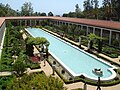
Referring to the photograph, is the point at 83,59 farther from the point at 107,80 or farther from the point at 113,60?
the point at 107,80

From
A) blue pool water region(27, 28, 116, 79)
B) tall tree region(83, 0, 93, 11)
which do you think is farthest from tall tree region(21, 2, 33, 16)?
blue pool water region(27, 28, 116, 79)

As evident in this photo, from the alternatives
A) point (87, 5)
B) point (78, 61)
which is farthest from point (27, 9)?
point (78, 61)

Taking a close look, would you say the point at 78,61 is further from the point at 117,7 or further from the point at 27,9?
the point at 27,9

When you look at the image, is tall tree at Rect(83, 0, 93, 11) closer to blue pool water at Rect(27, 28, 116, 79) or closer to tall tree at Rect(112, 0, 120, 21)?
Result: tall tree at Rect(112, 0, 120, 21)

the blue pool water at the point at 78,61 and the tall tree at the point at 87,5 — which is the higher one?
the tall tree at the point at 87,5

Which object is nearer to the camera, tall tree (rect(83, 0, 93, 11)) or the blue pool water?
the blue pool water

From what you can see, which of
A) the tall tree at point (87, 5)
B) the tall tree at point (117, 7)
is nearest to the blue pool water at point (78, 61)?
the tall tree at point (117, 7)

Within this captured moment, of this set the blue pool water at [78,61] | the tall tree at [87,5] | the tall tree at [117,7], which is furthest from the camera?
the tall tree at [87,5]

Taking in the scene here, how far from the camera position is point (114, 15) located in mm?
48938

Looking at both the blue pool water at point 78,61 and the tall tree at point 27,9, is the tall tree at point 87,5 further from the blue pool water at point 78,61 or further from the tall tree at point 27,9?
the blue pool water at point 78,61

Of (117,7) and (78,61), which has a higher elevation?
(117,7)

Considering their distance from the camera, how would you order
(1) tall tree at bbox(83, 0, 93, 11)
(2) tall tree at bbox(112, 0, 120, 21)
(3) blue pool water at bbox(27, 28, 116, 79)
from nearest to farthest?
(3) blue pool water at bbox(27, 28, 116, 79)
(2) tall tree at bbox(112, 0, 120, 21)
(1) tall tree at bbox(83, 0, 93, 11)

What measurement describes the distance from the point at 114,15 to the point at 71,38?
833 inches

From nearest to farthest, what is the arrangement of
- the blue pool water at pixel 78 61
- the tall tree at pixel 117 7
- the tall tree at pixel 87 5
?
the blue pool water at pixel 78 61
the tall tree at pixel 117 7
the tall tree at pixel 87 5
